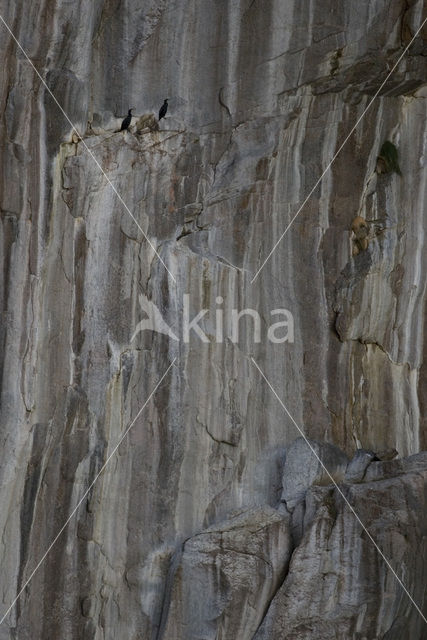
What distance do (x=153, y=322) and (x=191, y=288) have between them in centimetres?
69

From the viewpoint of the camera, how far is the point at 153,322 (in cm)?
1530

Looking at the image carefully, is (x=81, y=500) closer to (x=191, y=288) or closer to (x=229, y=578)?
(x=229, y=578)

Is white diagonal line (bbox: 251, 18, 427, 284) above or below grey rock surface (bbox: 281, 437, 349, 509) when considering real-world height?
above

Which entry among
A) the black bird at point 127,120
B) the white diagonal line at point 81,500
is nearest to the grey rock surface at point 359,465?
the white diagonal line at point 81,500

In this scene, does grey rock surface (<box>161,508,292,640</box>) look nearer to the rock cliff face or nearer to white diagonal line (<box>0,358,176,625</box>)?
the rock cliff face

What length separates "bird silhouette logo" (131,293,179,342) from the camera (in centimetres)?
1527

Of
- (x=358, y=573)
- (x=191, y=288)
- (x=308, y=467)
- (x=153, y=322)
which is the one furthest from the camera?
(x=191, y=288)

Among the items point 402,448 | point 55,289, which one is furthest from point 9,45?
point 402,448

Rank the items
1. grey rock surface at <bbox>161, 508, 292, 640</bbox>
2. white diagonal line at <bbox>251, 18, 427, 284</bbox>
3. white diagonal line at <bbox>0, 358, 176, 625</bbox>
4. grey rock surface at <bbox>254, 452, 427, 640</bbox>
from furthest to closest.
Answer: white diagonal line at <bbox>251, 18, 427, 284</bbox> → white diagonal line at <bbox>0, 358, 176, 625</bbox> → grey rock surface at <bbox>161, 508, 292, 640</bbox> → grey rock surface at <bbox>254, 452, 427, 640</bbox>

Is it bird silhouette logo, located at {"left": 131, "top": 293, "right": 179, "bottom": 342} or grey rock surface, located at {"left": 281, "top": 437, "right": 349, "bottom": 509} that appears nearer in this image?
grey rock surface, located at {"left": 281, "top": 437, "right": 349, "bottom": 509}

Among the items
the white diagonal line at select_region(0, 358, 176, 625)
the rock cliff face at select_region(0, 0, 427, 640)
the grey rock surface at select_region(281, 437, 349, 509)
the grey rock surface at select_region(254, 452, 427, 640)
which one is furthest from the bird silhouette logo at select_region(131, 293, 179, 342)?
the grey rock surface at select_region(254, 452, 427, 640)

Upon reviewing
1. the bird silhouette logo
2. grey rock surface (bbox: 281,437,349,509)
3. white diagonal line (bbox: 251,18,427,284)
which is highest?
white diagonal line (bbox: 251,18,427,284)

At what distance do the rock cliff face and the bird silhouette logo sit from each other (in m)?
0.07

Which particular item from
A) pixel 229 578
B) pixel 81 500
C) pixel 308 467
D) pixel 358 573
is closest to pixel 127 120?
pixel 81 500
